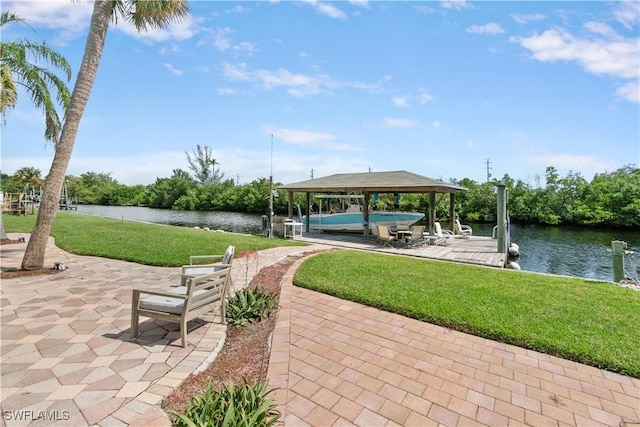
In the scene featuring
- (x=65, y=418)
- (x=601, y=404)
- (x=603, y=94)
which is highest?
(x=603, y=94)

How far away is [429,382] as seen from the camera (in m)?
2.75

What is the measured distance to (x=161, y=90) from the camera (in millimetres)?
13086

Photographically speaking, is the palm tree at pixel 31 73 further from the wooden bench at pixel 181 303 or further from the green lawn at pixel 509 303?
the green lawn at pixel 509 303

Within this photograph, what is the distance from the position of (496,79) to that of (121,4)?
33.8 feet

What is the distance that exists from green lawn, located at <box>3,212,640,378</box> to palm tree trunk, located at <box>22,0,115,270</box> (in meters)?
1.85

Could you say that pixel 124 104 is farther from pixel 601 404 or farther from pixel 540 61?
pixel 601 404

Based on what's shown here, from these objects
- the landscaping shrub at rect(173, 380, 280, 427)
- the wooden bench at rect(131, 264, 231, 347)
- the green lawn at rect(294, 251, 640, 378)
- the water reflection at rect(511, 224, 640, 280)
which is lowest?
the water reflection at rect(511, 224, 640, 280)

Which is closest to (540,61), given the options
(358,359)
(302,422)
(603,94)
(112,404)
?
(603,94)

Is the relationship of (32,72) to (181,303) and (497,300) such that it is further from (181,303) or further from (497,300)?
(497,300)

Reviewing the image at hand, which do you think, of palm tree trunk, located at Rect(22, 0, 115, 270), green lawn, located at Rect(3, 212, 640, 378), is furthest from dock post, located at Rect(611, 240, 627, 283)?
palm tree trunk, located at Rect(22, 0, 115, 270)

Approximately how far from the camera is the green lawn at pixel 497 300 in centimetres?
349

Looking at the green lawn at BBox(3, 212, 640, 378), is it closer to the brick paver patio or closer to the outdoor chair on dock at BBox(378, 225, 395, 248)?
the brick paver patio

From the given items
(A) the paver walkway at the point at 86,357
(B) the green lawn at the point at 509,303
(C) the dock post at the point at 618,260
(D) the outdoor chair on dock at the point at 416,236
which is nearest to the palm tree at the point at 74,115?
(A) the paver walkway at the point at 86,357

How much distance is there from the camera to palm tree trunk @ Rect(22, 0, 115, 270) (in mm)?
6266
